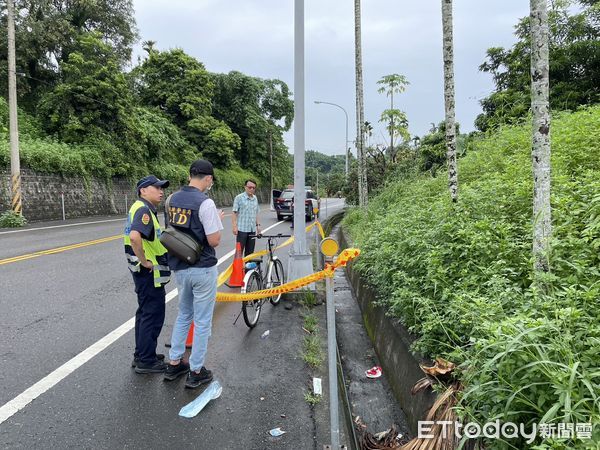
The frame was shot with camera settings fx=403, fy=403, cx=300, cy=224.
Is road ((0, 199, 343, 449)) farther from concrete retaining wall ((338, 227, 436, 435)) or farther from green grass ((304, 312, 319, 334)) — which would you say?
concrete retaining wall ((338, 227, 436, 435))

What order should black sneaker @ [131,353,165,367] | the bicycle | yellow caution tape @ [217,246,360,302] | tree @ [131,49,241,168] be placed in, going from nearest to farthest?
yellow caution tape @ [217,246,360,302], black sneaker @ [131,353,165,367], the bicycle, tree @ [131,49,241,168]

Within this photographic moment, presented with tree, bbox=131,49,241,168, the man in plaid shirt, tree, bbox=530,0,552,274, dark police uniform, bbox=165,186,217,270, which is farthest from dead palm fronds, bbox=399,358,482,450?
tree, bbox=131,49,241,168

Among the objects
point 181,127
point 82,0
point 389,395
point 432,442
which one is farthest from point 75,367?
point 181,127

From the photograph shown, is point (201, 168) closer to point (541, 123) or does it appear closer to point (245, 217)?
point (541, 123)

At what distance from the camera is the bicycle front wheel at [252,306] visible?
16.7 feet

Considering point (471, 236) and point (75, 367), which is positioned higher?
point (471, 236)

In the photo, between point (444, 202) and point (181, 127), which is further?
point (181, 127)

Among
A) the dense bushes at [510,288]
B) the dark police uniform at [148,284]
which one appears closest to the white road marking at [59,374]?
the dark police uniform at [148,284]

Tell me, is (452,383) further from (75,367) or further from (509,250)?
(75,367)

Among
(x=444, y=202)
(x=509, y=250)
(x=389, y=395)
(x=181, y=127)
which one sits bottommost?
(x=389, y=395)

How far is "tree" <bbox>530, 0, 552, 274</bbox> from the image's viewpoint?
3.02m

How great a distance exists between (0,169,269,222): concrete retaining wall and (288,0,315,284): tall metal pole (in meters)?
15.7

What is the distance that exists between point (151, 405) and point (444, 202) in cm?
445

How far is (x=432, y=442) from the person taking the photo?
2.44m
